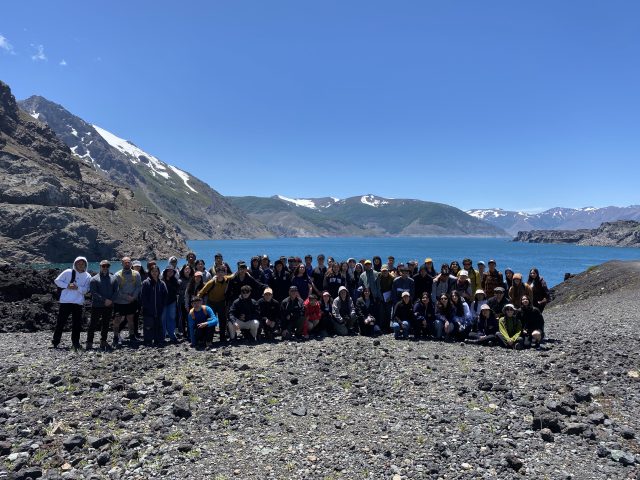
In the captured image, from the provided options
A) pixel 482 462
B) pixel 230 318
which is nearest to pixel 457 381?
pixel 482 462

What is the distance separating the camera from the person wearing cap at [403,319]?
1675 cm

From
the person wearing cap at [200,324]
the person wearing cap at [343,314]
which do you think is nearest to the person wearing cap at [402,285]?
the person wearing cap at [343,314]

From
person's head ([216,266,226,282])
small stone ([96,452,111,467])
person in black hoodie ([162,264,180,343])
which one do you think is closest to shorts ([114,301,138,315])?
person in black hoodie ([162,264,180,343])

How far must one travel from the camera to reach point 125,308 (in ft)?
52.2

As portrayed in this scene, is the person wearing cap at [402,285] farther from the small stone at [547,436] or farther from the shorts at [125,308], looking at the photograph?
the shorts at [125,308]

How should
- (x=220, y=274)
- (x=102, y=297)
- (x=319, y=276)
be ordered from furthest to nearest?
(x=319, y=276) < (x=220, y=274) < (x=102, y=297)

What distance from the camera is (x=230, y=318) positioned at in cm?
1645

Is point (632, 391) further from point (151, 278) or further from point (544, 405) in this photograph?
point (151, 278)

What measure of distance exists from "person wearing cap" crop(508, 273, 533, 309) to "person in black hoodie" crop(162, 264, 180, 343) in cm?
1239

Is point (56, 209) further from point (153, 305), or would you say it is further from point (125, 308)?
point (153, 305)

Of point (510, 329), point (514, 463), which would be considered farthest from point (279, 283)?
point (514, 463)

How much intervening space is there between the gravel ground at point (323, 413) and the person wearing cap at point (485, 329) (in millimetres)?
716

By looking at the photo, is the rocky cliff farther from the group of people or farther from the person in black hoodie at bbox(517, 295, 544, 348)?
the person in black hoodie at bbox(517, 295, 544, 348)

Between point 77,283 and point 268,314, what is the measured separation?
258 inches
